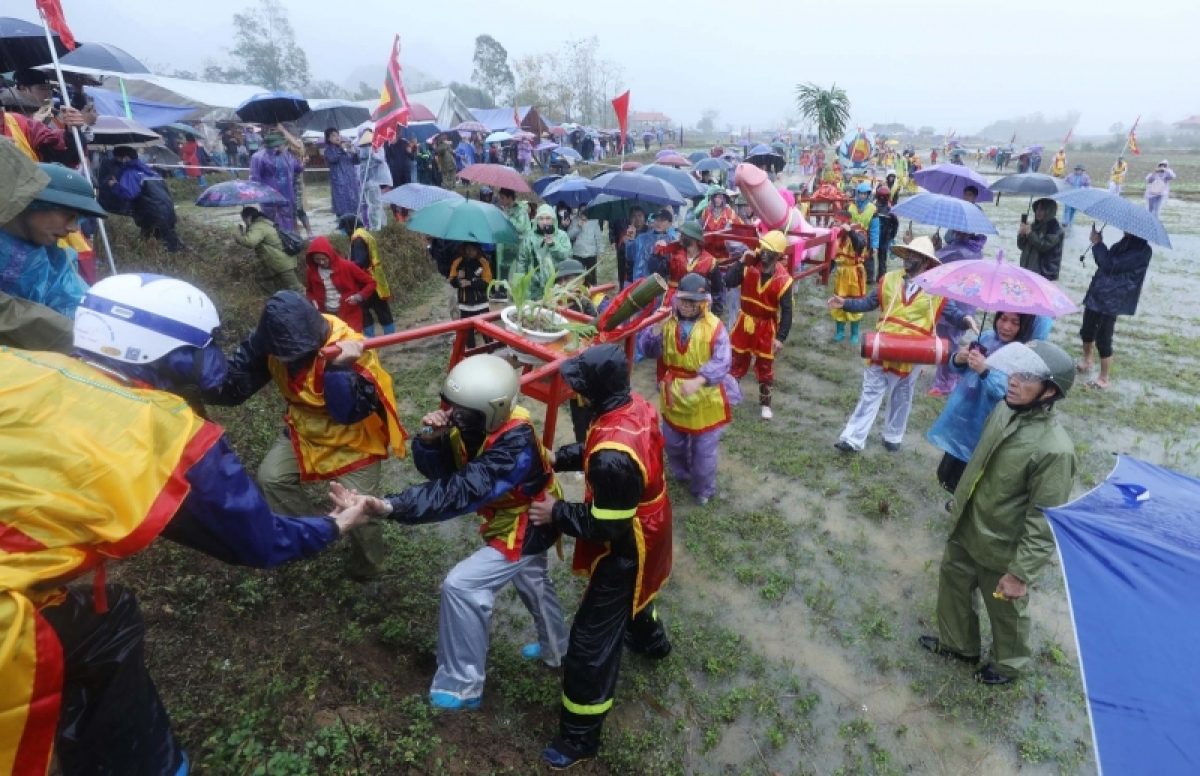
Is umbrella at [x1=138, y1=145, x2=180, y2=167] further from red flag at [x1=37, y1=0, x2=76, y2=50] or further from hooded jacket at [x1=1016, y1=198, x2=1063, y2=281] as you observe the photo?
hooded jacket at [x1=1016, y1=198, x2=1063, y2=281]

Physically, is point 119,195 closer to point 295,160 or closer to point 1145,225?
point 295,160

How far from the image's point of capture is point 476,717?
293cm

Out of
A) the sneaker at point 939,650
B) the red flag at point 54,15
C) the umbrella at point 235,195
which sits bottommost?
the sneaker at point 939,650

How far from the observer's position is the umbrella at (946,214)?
21.4 ft

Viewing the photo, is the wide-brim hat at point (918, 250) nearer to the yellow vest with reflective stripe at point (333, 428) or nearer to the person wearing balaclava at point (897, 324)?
the person wearing balaclava at point (897, 324)

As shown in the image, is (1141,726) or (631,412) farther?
(631,412)

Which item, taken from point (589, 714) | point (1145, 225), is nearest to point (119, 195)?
point (589, 714)

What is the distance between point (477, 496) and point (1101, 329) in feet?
25.9

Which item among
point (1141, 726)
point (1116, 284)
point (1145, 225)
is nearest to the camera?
point (1141, 726)

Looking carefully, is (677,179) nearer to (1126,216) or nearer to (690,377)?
(1126,216)

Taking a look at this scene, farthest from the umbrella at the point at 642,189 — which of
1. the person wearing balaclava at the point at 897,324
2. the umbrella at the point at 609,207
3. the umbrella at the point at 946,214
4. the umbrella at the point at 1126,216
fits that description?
the umbrella at the point at 1126,216

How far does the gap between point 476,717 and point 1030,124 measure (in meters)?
245

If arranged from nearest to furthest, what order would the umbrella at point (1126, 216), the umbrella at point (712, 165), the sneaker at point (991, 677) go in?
1. the sneaker at point (991, 677)
2. the umbrella at point (1126, 216)
3. the umbrella at point (712, 165)

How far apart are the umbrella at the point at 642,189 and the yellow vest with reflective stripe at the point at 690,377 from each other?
371 cm
